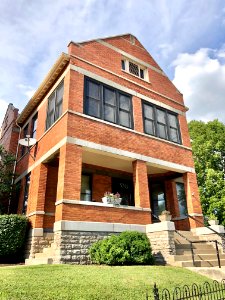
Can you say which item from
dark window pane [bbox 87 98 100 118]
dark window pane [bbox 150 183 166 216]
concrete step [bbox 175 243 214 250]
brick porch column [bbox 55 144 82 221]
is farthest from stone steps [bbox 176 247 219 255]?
dark window pane [bbox 87 98 100 118]

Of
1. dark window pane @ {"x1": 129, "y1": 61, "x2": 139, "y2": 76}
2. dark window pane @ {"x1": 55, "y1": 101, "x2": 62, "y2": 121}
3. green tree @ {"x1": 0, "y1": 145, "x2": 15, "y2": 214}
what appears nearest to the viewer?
dark window pane @ {"x1": 55, "y1": 101, "x2": 62, "y2": 121}

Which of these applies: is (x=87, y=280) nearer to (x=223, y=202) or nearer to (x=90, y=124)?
(x=90, y=124)

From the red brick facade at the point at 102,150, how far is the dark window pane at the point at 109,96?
0.20m

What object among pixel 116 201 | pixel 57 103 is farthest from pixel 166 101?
pixel 116 201

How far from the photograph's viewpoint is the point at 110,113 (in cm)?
1303

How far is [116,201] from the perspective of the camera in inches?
443

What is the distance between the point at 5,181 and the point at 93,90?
7.50 m

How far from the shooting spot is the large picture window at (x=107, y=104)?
1248 centimetres

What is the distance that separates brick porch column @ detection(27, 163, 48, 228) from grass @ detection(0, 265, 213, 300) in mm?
4484

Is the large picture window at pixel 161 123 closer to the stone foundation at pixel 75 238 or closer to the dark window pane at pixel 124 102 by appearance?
the dark window pane at pixel 124 102

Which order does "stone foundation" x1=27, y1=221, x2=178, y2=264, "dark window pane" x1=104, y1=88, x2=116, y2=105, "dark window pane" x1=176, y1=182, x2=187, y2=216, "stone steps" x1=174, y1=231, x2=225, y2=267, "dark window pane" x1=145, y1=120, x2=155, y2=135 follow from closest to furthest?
"stone foundation" x1=27, y1=221, x2=178, y2=264 → "stone steps" x1=174, y1=231, x2=225, y2=267 → "dark window pane" x1=104, y1=88, x2=116, y2=105 → "dark window pane" x1=145, y1=120, x2=155, y2=135 → "dark window pane" x1=176, y1=182, x2=187, y2=216

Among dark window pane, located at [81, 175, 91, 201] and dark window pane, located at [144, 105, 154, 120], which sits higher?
dark window pane, located at [144, 105, 154, 120]

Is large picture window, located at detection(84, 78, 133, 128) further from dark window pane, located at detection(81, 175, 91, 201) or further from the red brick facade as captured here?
dark window pane, located at detection(81, 175, 91, 201)

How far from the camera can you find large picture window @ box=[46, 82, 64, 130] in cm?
1284
